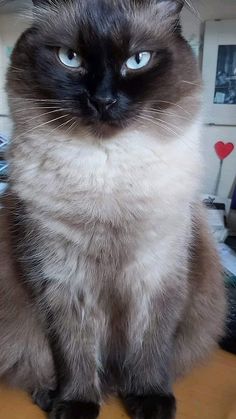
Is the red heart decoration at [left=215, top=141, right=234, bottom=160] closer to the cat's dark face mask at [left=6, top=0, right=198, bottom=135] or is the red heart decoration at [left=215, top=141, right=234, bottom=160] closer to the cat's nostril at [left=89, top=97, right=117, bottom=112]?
the cat's dark face mask at [left=6, top=0, right=198, bottom=135]

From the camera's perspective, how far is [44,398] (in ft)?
2.83

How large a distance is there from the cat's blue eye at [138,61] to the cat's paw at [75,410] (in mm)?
594

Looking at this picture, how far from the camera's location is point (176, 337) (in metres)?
0.95

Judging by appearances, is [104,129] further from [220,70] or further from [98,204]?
[220,70]

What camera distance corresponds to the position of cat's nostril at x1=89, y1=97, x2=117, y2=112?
676 millimetres

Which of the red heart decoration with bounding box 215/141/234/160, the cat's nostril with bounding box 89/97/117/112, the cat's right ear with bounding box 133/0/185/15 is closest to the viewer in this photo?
the cat's nostril with bounding box 89/97/117/112

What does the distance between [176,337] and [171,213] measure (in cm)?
30

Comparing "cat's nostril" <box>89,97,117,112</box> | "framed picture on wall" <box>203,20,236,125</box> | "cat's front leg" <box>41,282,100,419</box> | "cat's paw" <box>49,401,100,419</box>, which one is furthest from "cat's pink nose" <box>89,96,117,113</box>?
"framed picture on wall" <box>203,20,236,125</box>

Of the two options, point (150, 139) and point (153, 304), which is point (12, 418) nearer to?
point (153, 304)

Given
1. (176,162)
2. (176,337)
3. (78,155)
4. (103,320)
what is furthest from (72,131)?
(176,337)

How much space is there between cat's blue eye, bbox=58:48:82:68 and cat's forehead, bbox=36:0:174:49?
1 centimetres

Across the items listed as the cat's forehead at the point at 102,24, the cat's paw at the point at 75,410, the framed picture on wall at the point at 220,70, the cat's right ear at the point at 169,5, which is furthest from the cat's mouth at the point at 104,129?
the framed picture on wall at the point at 220,70

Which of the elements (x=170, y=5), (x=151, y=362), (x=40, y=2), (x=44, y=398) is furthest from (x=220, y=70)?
(x=44, y=398)

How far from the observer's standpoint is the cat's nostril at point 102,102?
2.22ft
